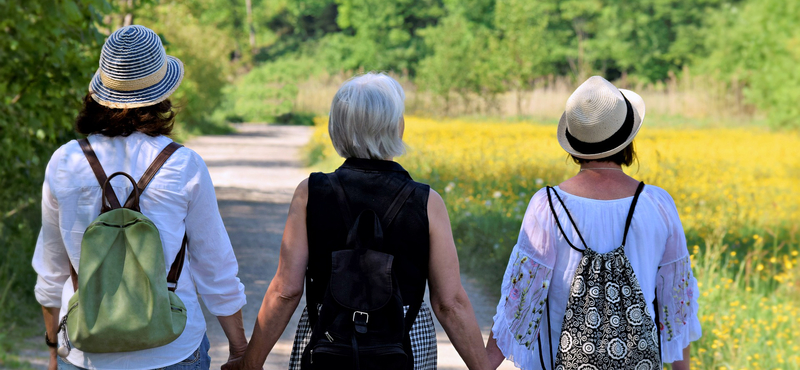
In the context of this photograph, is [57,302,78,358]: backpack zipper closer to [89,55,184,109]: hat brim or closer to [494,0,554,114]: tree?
[89,55,184,109]: hat brim

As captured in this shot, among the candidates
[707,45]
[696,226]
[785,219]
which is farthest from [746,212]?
[707,45]

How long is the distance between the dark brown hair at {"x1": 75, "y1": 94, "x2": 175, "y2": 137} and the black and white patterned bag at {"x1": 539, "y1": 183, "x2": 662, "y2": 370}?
54.0 inches

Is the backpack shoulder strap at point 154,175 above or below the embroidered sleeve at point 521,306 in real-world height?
above

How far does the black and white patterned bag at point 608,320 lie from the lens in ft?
8.12

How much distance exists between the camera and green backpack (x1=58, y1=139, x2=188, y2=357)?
7.45ft

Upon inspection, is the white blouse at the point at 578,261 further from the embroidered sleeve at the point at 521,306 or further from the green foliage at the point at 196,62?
the green foliage at the point at 196,62

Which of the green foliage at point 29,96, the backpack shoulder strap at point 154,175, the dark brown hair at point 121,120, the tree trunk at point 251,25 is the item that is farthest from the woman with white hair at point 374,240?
the tree trunk at point 251,25

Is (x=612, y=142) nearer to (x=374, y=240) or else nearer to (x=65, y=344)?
(x=374, y=240)

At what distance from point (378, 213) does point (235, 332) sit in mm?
651

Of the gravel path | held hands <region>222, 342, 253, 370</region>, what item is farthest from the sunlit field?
the gravel path

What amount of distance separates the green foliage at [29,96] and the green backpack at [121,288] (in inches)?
156

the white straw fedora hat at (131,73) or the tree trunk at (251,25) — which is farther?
the tree trunk at (251,25)

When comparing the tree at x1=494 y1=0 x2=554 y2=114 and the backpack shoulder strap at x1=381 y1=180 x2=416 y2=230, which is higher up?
the backpack shoulder strap at x1=381 y1=180 x2=416 y2=230

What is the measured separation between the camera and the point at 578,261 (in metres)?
2.58
